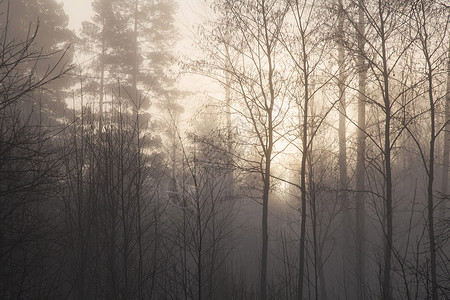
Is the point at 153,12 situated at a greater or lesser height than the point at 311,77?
greater

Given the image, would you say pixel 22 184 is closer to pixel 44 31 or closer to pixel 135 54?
pixel 44 31

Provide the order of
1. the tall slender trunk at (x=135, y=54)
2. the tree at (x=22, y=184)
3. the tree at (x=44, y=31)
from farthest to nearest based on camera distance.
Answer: the tall slender trunk at (x=135, y=54)
the tree at (x=44, y=31)
the tree at (x=22, y=184)

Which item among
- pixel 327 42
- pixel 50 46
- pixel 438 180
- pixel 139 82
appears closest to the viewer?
pixel 327 42

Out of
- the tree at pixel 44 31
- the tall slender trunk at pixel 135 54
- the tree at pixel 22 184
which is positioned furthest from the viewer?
the tall slender trunk at pixel 135 54

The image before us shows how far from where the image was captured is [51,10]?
61.0 feet

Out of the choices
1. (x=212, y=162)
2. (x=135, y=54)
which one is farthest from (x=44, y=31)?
(x=212, y=162)

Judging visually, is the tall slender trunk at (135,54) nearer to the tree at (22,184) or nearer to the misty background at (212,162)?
the misty background at (212,162)

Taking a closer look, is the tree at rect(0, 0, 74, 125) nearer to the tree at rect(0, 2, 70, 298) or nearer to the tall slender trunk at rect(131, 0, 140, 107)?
the tall slender trunk at rect(131, 0, 140, 107)

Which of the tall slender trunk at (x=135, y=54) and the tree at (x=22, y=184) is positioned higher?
the tall slender trunk at (x=135, y=54)

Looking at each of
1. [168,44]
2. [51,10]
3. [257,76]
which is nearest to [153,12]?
[168,44]

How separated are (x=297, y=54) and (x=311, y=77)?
0.78 meters

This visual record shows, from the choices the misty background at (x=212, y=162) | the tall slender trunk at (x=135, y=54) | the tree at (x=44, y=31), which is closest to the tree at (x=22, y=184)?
the misty background at (x=212, y=162)

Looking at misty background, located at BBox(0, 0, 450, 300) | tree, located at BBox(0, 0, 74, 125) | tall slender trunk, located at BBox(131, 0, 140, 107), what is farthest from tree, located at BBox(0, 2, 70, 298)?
tall slender trunk, located at BBox(131, 0, 140, 107)

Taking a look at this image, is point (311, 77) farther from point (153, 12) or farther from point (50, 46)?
point (153, 12)
